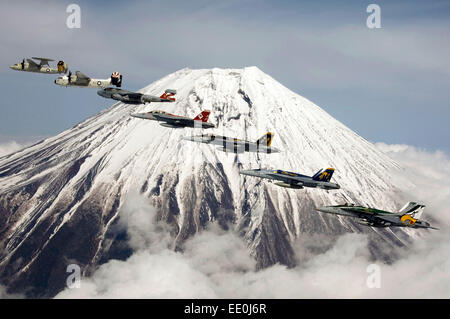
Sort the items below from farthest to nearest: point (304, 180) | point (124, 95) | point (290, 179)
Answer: point (290, 179)
point (304, 180)
point (124, 95)

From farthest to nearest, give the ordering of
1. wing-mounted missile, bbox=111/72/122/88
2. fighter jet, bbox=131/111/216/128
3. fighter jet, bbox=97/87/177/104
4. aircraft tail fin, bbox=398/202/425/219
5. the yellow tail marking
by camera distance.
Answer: aircraft tail fin, bbox=398/202/425/219, the yellow tail marking, fighter jet, bbox=131/111/216/128, fighter jet, bbox=97/87/177/104, wing-mounted missile, bbox=111/72/122/88

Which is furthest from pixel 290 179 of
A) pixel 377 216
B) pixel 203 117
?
pixel 203 117

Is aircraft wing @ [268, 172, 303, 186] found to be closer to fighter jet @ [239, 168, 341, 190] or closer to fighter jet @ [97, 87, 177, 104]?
fighter jet @ [239, 168, 341, 190]

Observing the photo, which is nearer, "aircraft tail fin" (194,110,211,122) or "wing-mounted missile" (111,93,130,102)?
"wing-mounted missile" (111,93,130,102)

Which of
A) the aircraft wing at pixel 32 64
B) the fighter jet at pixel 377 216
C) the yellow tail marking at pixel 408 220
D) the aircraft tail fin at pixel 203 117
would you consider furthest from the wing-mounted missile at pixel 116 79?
the yellow tail marking at pixel 408 220

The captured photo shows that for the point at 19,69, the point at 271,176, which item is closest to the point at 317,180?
the point at 271,176

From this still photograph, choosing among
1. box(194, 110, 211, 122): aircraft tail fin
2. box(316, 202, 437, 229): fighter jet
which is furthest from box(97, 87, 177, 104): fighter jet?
box(316, 202, 437, 229): fighter jet

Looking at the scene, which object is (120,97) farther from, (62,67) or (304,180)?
(304,180)
